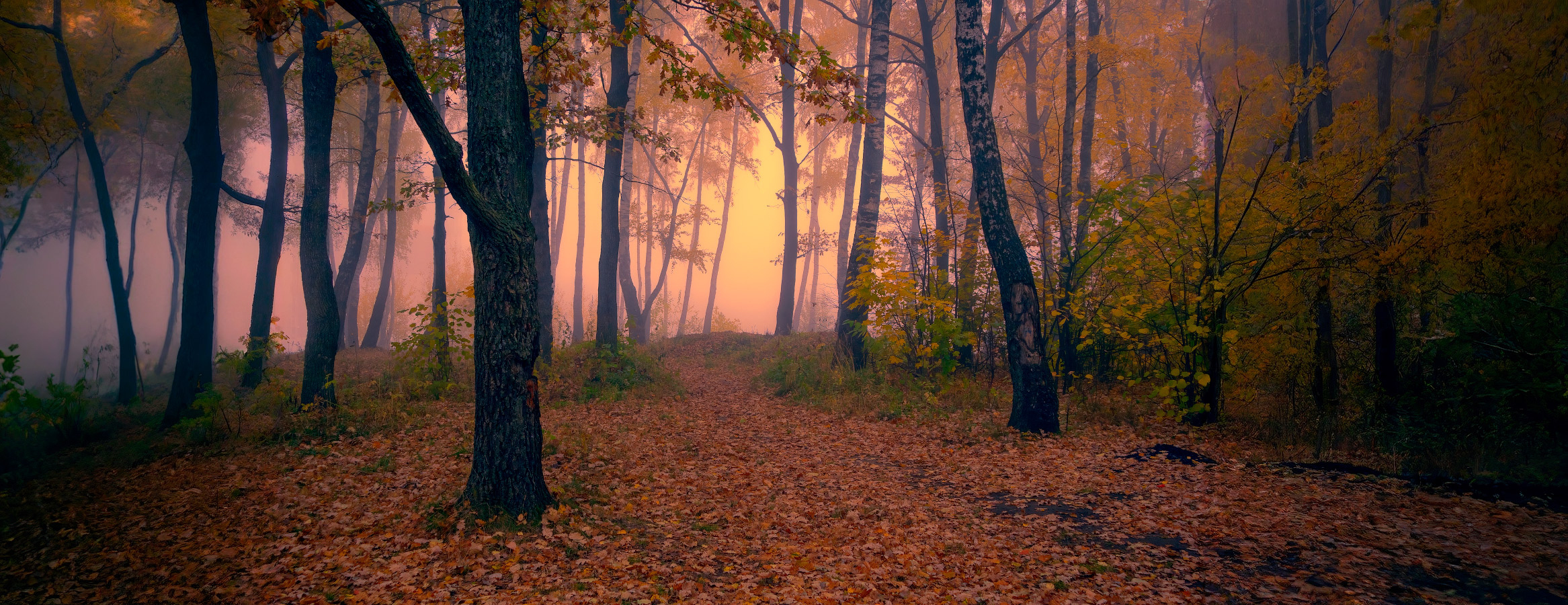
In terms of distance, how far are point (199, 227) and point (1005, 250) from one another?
1072 cm

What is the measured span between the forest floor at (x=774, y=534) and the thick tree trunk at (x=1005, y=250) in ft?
2.20

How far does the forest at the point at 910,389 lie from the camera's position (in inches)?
161

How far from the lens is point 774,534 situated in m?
4.87

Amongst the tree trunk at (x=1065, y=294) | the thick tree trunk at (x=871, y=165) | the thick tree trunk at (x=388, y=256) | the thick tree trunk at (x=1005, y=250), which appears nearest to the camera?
the thick tree trunk at (x=1005, y=250)

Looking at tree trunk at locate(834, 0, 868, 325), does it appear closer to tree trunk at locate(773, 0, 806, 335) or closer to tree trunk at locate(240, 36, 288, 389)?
tree trunk at locate(773, 0, 806, 335)

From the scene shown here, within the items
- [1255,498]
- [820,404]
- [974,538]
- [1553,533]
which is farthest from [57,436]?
[1553,533]

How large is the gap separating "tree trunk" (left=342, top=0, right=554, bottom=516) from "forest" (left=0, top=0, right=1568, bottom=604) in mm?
35

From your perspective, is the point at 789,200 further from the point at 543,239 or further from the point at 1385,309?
the point at 1385,309

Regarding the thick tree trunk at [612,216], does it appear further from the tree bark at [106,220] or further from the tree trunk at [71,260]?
the tree trunk at [71,260]

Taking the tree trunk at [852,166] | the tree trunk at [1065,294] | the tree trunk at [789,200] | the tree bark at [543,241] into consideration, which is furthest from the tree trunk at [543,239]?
the tree trunk at [852,166]

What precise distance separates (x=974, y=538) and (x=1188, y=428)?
4282 mm

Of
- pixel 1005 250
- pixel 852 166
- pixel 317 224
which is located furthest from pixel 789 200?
pixel 317 224

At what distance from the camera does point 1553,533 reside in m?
3.92

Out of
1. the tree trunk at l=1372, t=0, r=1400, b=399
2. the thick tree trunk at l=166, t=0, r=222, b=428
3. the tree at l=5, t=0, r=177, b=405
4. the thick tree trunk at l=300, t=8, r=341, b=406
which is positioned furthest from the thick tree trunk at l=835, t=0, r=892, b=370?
the tree at l=5, t=0, r=177, b=405
